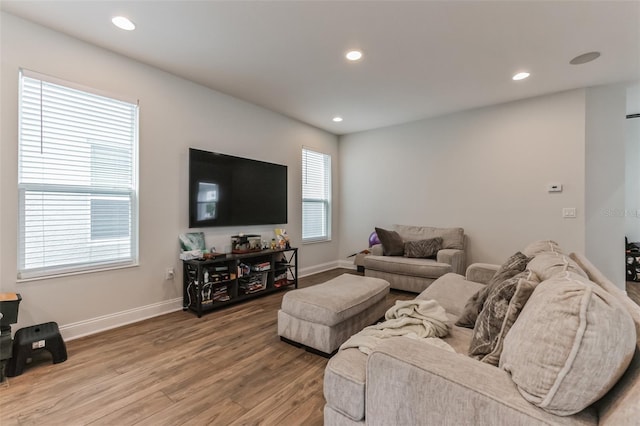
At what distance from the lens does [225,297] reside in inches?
129

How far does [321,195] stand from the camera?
17.4 feet

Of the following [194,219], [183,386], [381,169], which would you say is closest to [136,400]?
[183,386]

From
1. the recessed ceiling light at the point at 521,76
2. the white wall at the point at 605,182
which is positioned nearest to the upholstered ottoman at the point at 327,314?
the recessed ceiling light at the point at 521,76

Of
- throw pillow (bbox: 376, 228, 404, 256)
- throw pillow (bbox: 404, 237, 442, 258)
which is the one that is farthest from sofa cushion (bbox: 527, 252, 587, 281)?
throw pillow (bbox: 376, 228, 404, 256)

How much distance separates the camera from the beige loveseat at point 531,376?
72 cm

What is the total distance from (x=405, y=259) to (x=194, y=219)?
2816 mm

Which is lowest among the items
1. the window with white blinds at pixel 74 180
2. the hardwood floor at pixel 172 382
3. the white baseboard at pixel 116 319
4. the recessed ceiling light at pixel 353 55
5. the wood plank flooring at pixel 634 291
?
the wood plank flooring at pixel 634 291

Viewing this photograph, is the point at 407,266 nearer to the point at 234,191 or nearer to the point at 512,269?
the point at 512,269

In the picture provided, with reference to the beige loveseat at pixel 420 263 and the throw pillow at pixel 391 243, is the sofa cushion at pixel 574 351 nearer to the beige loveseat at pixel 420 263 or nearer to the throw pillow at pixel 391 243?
the beige loveseat at pixel 420 263

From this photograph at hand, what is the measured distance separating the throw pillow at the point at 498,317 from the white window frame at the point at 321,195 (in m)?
3.68

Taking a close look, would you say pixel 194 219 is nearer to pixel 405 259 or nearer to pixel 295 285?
pixel 295 285

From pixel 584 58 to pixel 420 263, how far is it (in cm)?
270

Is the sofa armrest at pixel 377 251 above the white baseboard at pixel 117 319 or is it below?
above

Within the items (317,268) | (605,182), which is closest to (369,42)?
(605,182)
